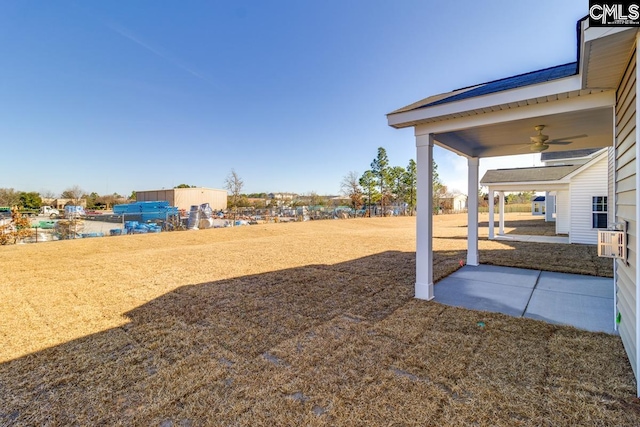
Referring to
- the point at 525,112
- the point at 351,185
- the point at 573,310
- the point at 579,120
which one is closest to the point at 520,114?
the point at 525,112

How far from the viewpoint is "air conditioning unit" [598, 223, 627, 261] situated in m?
2.75

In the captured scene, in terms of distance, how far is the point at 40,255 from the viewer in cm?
816

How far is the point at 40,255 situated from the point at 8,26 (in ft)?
28.8

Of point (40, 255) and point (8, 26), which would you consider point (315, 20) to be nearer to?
point (8, 26)

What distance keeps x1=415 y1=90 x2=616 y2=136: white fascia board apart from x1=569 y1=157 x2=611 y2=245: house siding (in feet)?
32.9

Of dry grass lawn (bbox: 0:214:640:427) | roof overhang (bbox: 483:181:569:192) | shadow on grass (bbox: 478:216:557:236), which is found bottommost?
dry grass lawn (bbox: 0:214:640:427)

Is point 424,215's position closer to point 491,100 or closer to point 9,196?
point 491,100

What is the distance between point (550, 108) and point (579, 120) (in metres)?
1.21

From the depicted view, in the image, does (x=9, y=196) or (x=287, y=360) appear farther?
(x=9, y=196)

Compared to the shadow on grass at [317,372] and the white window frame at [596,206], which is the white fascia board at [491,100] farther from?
the white window frame at [596,206]

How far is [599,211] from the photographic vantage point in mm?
10297

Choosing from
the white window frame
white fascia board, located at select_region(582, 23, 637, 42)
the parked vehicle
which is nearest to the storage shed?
the parked vehicle

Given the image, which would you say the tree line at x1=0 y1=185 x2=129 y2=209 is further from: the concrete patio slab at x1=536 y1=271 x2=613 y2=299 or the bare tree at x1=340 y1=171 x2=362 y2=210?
the bare tree at x1=340 y1=171 x2=362 y2=210

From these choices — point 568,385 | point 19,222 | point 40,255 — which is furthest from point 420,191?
point 19,222
